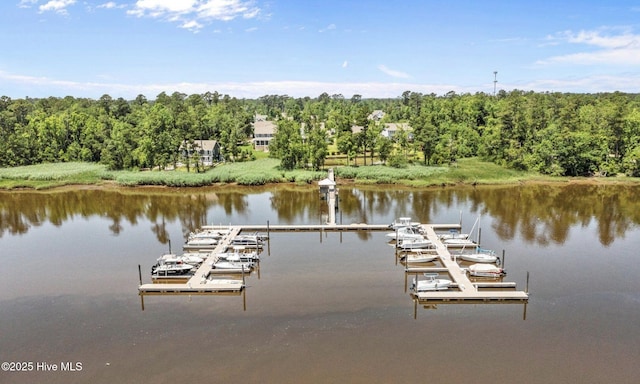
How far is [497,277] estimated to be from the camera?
27.9 m

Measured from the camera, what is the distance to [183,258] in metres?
30.1

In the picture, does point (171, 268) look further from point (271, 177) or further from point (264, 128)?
point (264, 128)

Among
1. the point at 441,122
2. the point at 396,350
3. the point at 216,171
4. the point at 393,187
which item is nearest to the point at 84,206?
the point at 216,171

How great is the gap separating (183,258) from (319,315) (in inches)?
425

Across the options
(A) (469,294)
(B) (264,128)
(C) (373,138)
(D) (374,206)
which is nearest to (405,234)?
(A) (469,294)

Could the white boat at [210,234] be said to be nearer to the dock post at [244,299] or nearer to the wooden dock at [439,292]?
the wooden dock at [439,292]

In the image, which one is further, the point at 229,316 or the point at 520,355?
the point at 229,316

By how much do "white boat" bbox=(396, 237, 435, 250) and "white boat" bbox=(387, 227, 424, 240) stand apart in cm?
50

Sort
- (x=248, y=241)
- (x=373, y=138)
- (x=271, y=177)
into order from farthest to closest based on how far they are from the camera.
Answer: (x=373, y=138)
(x=271, y=177)
(x=248, y=241)

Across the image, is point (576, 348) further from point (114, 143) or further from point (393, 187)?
point (114, 143)

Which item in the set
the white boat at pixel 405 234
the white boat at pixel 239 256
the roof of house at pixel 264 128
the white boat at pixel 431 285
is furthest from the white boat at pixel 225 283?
the roof of house at pixel 264 128

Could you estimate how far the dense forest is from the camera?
204 ft

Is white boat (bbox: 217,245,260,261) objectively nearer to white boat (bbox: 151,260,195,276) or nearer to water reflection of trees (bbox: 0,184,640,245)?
white boat (bbox: 151,260,195,276)

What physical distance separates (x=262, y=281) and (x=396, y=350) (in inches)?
400
